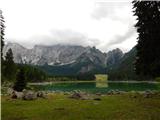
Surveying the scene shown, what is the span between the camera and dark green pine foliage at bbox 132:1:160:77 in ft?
137

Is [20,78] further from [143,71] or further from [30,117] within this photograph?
[30,117]

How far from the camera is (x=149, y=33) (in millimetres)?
42344

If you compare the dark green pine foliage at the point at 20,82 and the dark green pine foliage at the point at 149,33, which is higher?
the dark green pine foliage at the point at 149,33

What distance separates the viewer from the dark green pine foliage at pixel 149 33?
41.9 metres

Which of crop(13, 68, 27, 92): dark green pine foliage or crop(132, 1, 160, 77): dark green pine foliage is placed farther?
crop(13, 68, 27, 92): dark green pine foliage

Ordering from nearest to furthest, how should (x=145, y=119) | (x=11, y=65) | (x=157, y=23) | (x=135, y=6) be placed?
(x=145, y=119)
(x=157, y=23)
(x=135, y=6)
(x=11, y=65)

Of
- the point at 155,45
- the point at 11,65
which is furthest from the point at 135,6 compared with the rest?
the point at 11,65

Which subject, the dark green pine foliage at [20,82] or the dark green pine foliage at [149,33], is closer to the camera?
the dark green pine foliage at [149,33]

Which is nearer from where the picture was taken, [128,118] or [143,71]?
[128,118]

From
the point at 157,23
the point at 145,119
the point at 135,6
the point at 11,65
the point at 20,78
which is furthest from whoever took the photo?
the point at 11,65

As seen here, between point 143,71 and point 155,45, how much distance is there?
701 cm

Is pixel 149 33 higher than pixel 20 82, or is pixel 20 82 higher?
pixel 149 33

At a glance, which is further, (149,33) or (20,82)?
(20,82)

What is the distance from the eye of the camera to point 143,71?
4853 centimetres
